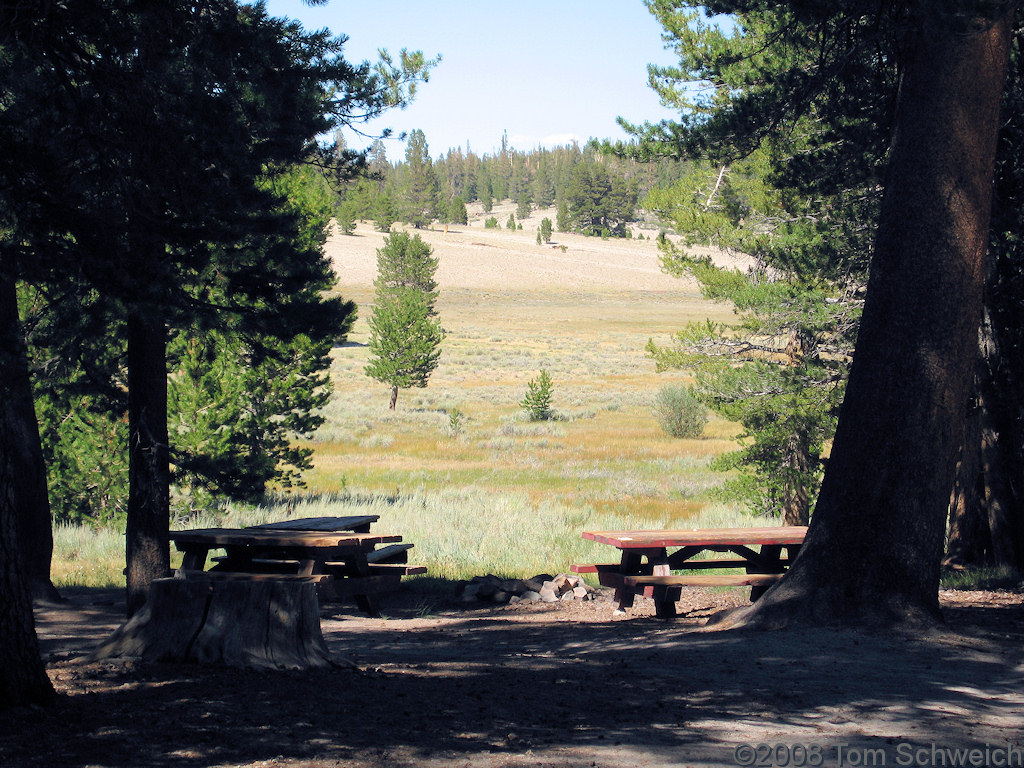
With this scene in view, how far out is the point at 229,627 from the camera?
530 centimetres

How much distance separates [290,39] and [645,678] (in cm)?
584

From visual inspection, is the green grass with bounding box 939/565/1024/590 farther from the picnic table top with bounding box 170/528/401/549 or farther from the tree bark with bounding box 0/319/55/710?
the tree bark with bounding box 0/319/55/710

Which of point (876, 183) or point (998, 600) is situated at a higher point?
point (876, 183)

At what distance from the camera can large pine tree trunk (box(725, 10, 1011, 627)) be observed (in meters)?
6.29

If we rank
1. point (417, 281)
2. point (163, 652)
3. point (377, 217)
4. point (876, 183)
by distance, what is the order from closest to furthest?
point (163, 652), point (876, 183), point (417, 281), point (377, 217)

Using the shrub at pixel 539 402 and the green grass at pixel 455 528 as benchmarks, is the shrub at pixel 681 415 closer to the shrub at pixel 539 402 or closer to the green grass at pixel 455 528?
the shrub at pixel 539 402

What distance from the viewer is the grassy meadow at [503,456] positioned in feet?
45.8

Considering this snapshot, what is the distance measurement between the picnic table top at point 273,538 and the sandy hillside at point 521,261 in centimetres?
8105

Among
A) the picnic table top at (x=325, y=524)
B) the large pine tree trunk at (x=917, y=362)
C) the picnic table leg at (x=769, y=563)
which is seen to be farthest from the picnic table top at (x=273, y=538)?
the large pine tree trunk at (x=917, y=362)

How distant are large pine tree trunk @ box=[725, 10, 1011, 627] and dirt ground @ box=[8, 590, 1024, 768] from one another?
0.40m

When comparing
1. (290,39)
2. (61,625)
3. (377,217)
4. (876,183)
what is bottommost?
(61,625)

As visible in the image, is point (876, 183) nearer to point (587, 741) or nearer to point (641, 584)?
point (641, 584)

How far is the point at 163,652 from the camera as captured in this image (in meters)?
5.31

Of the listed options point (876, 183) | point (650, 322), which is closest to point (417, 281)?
point (650, 322)
